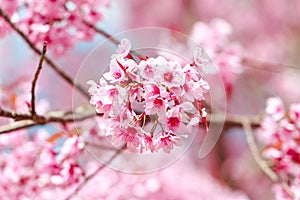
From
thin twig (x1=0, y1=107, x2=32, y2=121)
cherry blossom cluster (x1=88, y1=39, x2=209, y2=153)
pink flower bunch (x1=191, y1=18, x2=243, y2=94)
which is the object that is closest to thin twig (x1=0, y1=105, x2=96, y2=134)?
thin twig (x1=0, y1=107, x2=32, y2=121)

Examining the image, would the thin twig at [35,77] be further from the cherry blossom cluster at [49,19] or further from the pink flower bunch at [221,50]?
the pink flower bunch at [221,50]

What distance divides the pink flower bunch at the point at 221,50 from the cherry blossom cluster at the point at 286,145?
88 cm

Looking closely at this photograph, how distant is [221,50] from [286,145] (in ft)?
3.87

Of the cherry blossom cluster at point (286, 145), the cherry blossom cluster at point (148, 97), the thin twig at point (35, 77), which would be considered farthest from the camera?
the cherry blossom cluster at point (286, 145)

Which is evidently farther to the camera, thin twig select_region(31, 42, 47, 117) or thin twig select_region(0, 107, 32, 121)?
thin twig select_region(0, 107, 32, 121)

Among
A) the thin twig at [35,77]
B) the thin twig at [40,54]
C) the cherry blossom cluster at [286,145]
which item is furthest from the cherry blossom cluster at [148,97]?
the cherry blossom cluster at [286,145]

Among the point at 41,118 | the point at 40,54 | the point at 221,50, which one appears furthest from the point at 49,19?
the point at 221,50

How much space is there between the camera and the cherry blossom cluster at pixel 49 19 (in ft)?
7.25

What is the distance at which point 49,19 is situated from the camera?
2240 mm

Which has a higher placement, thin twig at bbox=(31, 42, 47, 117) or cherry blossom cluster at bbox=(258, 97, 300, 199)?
cherry blossom cluster at bbox=(258, 97, 300, 199)

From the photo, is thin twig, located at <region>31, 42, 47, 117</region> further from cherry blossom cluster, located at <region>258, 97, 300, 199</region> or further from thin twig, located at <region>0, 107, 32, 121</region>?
cherry blossom cluster, located at <region>258, 97, 300, 199</region>

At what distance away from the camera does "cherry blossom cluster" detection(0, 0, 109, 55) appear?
7.25 feet

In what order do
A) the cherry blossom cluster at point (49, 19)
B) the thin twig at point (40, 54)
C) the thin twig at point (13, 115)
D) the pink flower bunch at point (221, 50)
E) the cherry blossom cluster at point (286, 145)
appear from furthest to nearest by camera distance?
the pink flower bunch at point (221, 50) → the cherry blossom cluster at point (286, 145) → the cherry blossom cluster at point (49, 19) → the thin twig at point (40, 54) → the thin twig at point (13, 115)

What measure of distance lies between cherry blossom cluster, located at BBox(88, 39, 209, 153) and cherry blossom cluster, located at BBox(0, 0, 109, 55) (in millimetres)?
774
